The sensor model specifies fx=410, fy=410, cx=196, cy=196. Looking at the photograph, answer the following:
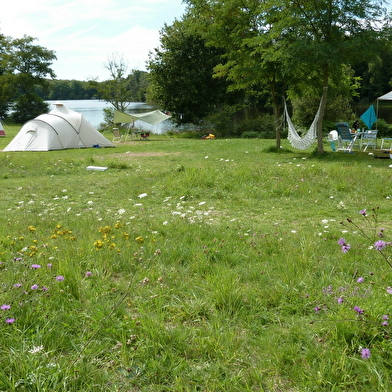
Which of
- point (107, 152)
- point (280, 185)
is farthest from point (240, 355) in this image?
point (107, 152)

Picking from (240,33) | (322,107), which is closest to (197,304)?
(322,107)

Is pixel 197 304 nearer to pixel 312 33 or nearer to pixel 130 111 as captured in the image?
pixel 312 33

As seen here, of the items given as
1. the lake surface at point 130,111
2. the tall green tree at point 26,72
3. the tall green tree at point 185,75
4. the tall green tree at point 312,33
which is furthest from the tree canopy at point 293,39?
the tall green tree at point 26,72

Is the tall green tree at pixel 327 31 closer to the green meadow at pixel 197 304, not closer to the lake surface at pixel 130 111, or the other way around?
the green meadow at pixel 197 304

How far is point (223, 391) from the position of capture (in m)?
2.11

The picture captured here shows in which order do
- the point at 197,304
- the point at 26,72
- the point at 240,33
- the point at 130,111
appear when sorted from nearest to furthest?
the point at 197,304 < the point at 240,33 < the point at 26,72 < the point at 130,111

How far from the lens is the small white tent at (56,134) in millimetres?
18406

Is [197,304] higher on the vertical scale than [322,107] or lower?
lower

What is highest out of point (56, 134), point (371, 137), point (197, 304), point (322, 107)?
point (322, 107)

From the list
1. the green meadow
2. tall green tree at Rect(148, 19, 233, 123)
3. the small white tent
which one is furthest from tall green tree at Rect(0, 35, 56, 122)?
the green meadow

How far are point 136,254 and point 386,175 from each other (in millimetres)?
6754

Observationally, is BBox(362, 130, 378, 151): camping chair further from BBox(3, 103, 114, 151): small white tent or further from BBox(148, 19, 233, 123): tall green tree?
BBox(148, 19, 233, 123): tall green tree

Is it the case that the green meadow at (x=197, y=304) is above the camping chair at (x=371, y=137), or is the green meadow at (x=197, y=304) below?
below

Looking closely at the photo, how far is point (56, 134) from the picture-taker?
736 inches
